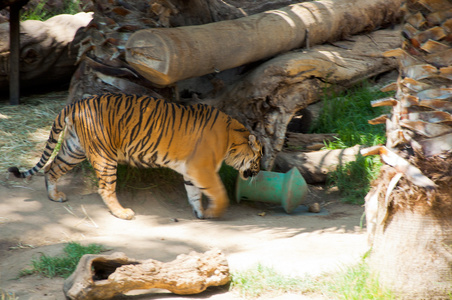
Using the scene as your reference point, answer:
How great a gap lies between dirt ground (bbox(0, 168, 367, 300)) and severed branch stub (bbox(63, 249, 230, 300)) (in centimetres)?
14

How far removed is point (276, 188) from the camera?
18.8ft

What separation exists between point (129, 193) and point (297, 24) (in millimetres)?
3296

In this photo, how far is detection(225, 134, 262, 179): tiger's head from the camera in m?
5.60

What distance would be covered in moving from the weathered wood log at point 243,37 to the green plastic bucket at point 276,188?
1.42 meters

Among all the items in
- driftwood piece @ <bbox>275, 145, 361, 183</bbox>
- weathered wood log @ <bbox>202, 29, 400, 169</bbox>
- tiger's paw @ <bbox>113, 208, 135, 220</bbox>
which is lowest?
tiger's paw @ <bbox>113, 208, 135, 220</bbox>

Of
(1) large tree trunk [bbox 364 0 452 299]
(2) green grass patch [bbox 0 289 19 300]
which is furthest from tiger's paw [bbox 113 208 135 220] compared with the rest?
(1) large tree trunk [bbox 364 0 452 299]

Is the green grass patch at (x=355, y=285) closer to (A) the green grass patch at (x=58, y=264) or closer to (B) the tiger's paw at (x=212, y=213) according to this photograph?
A: (A) the green grass patch at (x=58, y=264)

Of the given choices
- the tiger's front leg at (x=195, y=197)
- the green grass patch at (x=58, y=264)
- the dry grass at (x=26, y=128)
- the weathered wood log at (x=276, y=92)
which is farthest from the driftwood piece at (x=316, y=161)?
the green grass patch at (x=58, y=264)

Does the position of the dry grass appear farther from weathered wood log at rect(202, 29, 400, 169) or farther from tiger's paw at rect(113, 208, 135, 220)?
weathered wood log at rect(202, 29, 400, 169)

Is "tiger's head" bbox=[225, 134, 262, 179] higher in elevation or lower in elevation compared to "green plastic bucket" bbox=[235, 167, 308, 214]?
higher

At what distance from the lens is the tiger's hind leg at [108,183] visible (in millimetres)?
4980

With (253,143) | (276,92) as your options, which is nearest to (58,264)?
(253,143)

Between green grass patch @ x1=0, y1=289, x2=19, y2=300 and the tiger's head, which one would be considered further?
the tiger's head

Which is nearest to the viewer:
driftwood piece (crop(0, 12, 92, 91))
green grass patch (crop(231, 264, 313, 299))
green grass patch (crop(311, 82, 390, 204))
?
green grass patch (crop(231, 264, 313, 299))
